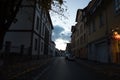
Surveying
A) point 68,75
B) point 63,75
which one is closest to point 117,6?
point 68,75

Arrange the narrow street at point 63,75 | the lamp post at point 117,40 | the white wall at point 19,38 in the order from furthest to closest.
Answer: the white wall at point 19,38 → the lamp post at point 117,40 → the narrow street at point 63,75

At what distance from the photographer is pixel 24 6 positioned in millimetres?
24125

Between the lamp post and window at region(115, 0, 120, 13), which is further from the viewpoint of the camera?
the lamp post

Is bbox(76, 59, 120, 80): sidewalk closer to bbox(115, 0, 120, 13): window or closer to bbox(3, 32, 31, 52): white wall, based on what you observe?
bbox(115, 0, 120, 13): window

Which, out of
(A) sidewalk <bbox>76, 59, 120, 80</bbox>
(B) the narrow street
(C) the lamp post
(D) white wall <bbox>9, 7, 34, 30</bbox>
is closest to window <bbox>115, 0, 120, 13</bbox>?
(C) the lamp post

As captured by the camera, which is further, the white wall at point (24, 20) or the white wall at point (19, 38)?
the white wall at point (24, 20)

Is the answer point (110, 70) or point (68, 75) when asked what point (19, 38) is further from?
point (68, 75)

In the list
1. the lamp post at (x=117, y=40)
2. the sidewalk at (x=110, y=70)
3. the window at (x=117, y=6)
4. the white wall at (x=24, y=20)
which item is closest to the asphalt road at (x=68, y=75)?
the sidewalk at (x=110, y=70)

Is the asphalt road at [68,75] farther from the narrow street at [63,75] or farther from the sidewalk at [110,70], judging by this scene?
the sidewalk at [110,70]

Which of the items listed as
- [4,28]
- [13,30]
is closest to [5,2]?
[4,28]

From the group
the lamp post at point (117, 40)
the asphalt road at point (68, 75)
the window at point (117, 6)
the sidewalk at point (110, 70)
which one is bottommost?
the asphalt road at point (68, 75)

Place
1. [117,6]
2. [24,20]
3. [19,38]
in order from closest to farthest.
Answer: [117,6], [19,38], [24,20]

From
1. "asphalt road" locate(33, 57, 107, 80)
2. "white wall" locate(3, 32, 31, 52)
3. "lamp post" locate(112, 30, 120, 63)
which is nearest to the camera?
"asphalt road" locate(33, 57, 107, 80)

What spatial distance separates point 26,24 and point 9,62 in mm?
9442
